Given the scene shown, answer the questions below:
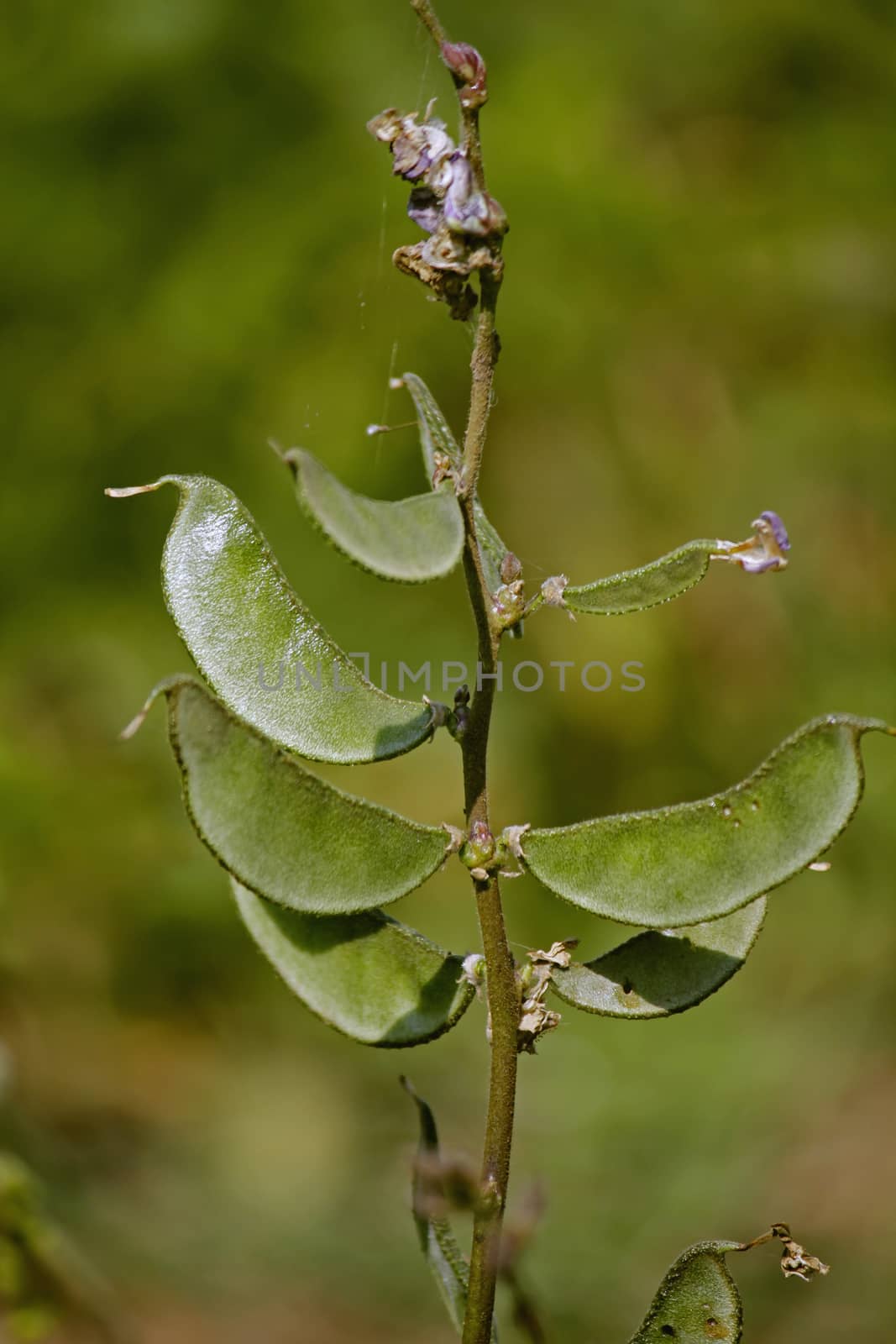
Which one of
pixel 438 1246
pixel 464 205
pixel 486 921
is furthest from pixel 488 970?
pixel 464 205

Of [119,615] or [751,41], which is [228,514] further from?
[751,41]

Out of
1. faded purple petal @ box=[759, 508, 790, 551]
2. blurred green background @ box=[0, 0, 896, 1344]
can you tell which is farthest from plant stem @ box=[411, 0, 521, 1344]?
blurred green background @ box=[0, 0, 896, 1344]

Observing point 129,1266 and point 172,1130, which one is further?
point 172,1130

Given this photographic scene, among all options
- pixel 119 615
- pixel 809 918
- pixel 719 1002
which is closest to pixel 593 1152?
pixel 719 1002

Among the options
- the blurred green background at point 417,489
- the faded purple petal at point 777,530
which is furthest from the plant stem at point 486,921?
the blurred green background at point 417,489

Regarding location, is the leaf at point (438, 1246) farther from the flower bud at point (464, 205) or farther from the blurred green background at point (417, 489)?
the blurred green background at point (417, 489)

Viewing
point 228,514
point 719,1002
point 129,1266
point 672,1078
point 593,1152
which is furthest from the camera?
point 719,1002

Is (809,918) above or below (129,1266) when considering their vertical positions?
above
